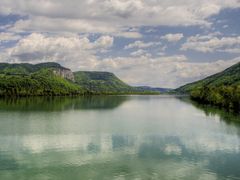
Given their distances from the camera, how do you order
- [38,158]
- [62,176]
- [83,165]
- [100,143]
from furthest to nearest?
[100,143], [38,158], [83,165], [62,176]

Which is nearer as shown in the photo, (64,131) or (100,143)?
(100,143)

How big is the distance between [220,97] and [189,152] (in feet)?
381

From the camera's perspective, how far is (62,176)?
3612cm

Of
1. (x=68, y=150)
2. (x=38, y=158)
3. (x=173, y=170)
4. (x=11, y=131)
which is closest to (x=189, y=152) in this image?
(x=173, y=170)

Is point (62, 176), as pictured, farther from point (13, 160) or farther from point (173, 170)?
point (173, 170)

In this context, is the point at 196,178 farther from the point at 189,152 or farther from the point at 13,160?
the point at 13,160

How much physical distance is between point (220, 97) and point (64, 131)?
113066mm

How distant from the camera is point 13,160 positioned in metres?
42.9

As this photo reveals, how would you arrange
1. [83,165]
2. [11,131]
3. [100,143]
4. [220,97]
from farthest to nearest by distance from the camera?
[220,97], [11,131], [100,143], [83,165]

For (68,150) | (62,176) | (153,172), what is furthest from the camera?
(68,150)

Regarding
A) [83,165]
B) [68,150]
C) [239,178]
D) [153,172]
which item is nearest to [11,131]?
[68,150]

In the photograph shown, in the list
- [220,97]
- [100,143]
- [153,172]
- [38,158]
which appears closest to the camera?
[153,172]

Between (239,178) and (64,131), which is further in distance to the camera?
(64,131)

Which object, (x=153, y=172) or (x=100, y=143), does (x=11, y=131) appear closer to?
(x=100, y=143)
